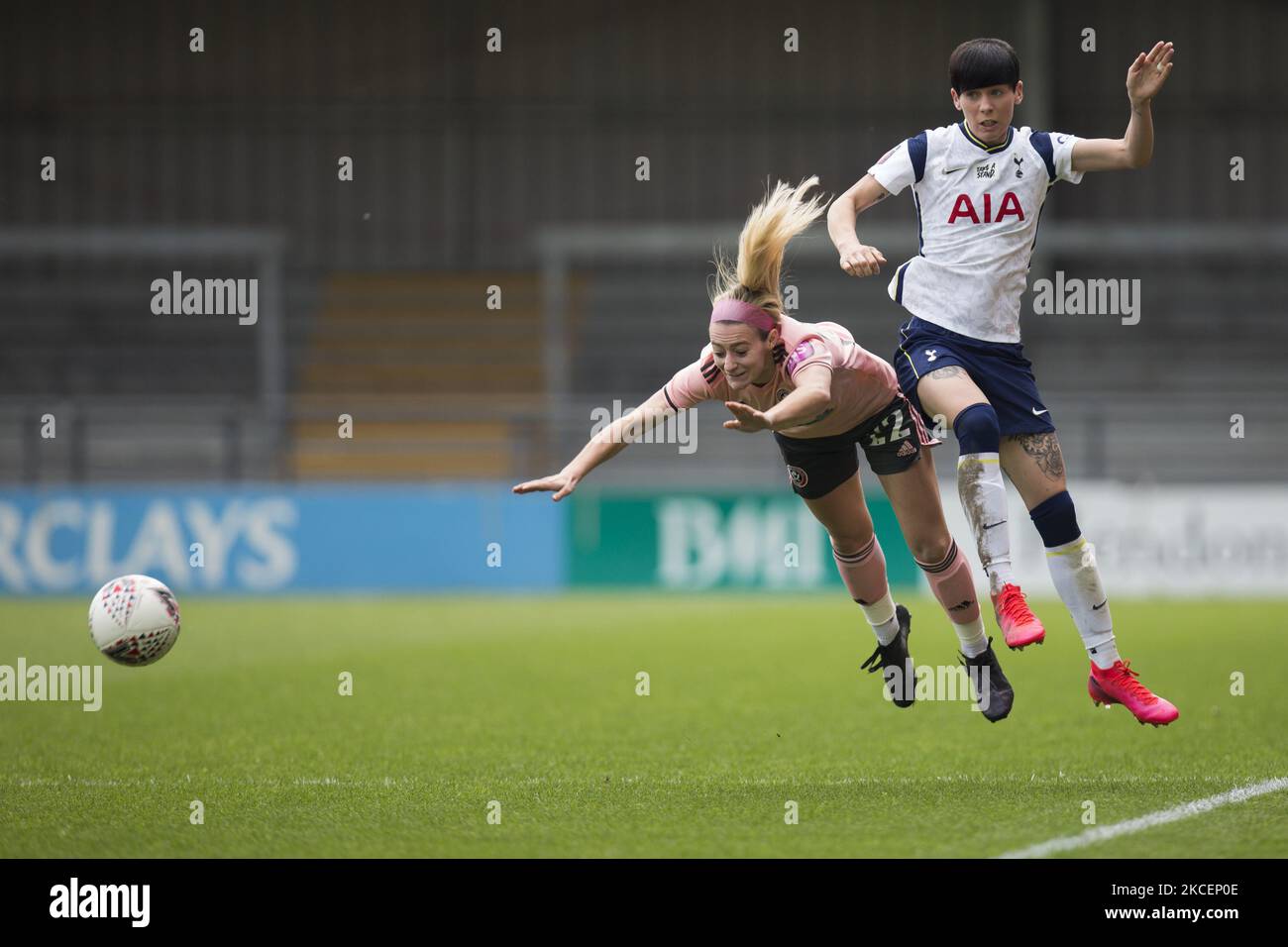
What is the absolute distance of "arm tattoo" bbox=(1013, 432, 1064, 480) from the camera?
6785 millimetres

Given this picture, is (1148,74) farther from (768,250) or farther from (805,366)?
(805,366)

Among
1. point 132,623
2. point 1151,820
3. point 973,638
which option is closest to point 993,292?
point 973,638

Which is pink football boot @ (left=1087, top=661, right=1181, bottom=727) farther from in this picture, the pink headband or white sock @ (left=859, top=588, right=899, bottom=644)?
the pink headband

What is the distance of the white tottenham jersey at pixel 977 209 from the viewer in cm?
676

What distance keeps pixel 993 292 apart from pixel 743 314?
124cm

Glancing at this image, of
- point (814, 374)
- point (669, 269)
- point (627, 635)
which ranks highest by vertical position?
point (669, 269)

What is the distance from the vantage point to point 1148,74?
6492 millimetres

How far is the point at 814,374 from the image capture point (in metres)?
6.10

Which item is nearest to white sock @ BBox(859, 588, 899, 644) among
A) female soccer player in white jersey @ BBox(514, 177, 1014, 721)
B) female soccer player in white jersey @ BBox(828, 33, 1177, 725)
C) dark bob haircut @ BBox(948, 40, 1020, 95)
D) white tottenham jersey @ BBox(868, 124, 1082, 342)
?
female soccer player in white jersey @ BBox(514, 177, 1014, 721)

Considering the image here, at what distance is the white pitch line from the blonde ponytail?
227 cm

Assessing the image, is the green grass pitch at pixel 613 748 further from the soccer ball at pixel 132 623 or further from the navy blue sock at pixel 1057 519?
the navy blue sock at pixel 1057 519
